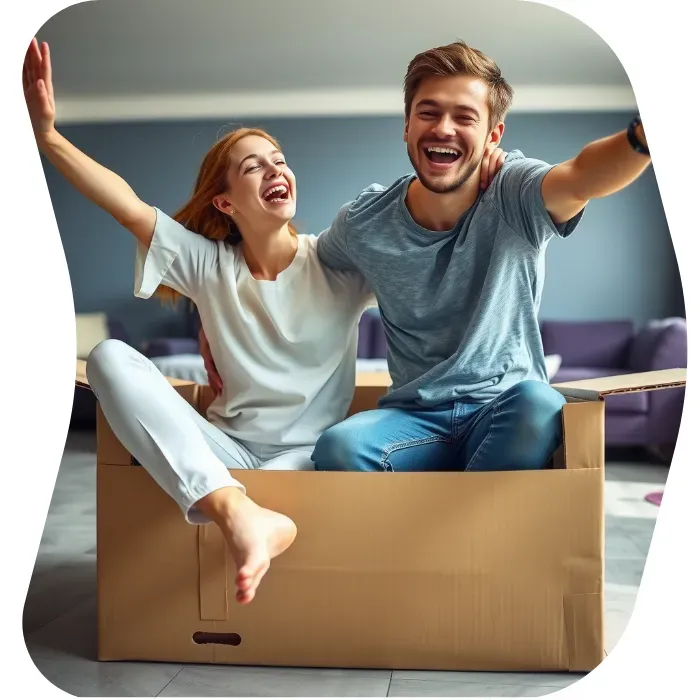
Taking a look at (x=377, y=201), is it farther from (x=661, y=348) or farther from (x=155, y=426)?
Answer: (x=661, y=348)

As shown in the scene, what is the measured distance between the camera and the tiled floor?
0.99 meters

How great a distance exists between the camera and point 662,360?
2.61 meters

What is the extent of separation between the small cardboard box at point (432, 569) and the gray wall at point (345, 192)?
0.41m

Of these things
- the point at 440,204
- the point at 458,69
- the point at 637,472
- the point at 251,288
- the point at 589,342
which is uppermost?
the point at 458,69

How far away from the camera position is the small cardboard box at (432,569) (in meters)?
1.02

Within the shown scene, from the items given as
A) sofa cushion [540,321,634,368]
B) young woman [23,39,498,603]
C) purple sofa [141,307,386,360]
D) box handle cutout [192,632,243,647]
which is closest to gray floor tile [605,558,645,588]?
young woman [23,39,498,603]

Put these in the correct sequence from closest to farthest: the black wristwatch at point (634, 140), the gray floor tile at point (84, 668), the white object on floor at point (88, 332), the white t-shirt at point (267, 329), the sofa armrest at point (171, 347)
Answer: the black wristwatch at point (634, 140), the gray floor tile at point (84, 668), the white t-shirt at point (267, 329), the white object on floor at point (88, 332), the sofa armrest at point (171, 347)

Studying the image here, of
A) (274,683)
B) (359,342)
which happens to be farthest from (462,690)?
(359,342)

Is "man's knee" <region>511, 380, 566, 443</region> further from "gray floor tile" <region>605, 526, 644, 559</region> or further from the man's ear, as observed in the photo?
"gray floor tile" <region>605, 526, 644, 559</region>

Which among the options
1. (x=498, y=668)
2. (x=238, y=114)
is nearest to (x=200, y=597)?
(x=498, y=668)

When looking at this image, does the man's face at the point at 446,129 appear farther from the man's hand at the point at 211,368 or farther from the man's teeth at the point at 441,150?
the man's hand at the point at 211,368

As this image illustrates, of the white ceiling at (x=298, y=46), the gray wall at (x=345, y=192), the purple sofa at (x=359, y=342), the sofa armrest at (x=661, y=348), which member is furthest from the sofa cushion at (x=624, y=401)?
the white ceiling at (x=298, y=46)

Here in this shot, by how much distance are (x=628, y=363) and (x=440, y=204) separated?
175cm

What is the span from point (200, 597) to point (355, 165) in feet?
2.62
